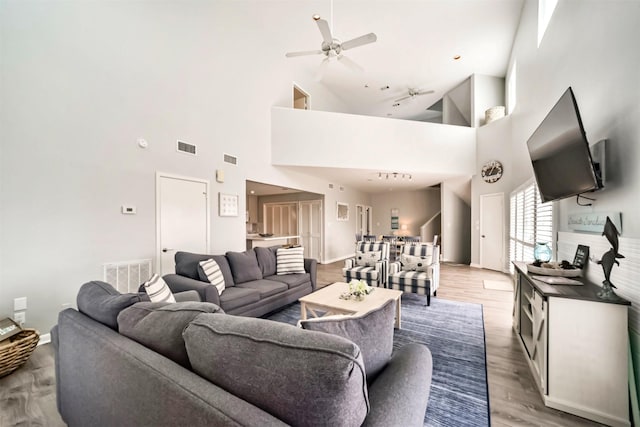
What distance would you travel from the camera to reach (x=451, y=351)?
2.65 m

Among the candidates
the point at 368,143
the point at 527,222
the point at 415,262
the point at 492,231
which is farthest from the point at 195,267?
the point at 492,231

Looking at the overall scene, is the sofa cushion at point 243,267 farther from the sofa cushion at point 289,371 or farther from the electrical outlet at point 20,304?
the sofa cushion at point 289,371

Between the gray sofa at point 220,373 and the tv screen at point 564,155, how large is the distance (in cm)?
210

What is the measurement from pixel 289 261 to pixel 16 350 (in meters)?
2.91

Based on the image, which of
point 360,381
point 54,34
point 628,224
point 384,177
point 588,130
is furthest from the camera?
point 384,177

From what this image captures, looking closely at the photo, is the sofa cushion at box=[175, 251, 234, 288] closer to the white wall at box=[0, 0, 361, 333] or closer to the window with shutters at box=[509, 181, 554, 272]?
the white wall at box=[0, 0, 361, 333]

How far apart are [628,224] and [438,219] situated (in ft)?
28.3

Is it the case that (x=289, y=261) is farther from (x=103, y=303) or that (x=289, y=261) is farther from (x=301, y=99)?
(x=301, y=99)

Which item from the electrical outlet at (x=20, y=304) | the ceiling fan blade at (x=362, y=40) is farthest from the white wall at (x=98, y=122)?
the ceiling fan blade at (x=362, y=40)

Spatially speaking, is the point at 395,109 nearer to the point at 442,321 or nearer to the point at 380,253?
the point at 380,253

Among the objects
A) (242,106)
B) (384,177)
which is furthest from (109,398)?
(384,177)

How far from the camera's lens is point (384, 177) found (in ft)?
25.3

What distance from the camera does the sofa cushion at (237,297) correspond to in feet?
9.60

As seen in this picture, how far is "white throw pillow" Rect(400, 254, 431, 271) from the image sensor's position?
14.0 feet
